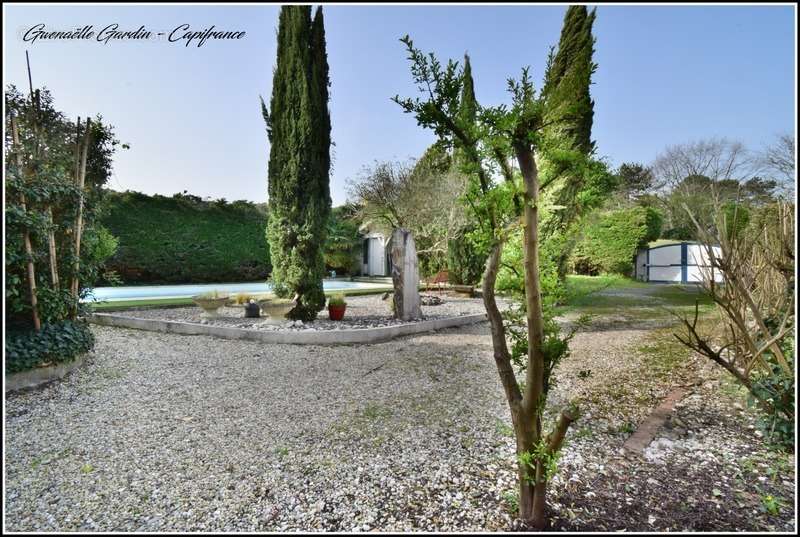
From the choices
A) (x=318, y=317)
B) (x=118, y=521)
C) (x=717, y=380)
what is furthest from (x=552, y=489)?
(x=318, y=317)

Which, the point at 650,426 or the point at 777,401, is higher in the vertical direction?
the point at 777,401

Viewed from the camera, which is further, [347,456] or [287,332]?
[287,332]

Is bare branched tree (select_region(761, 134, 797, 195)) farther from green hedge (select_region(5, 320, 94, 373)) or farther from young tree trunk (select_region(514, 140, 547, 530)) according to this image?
green hedge (select_region(5, 320, 94, 373))

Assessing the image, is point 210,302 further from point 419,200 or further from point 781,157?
point 781,157

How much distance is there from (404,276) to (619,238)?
13.8 metres

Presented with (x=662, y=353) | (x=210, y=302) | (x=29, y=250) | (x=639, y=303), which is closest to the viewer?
(x=29, y=250)

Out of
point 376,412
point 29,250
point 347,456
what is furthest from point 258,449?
point 29,250

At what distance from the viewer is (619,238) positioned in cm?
1767

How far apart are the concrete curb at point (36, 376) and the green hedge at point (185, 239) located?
38.6ft

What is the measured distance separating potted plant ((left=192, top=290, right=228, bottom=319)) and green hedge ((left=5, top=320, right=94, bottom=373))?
3.49m

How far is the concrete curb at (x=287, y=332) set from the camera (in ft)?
20.4

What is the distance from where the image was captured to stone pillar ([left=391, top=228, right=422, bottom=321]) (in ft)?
25.7

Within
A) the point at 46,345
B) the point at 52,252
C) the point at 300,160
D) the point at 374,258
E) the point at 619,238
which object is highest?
the point at 300,160

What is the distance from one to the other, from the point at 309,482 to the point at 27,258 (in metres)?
3.74
